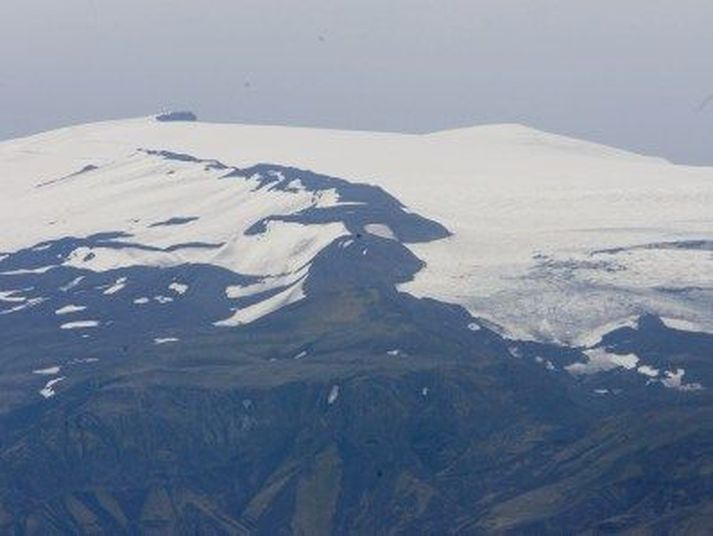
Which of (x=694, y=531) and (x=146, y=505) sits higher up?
(x=694, y=531)

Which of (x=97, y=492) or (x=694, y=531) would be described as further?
(x=97, y=492)

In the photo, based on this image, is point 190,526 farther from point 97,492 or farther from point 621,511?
point 621,511

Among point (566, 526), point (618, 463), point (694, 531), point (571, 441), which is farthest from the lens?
point (571, 441)

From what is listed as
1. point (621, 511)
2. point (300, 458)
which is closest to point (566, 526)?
point (621, 511)

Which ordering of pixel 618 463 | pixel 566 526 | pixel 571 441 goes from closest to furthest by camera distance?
pixel 566 526 < pixel 618 463 < pixel 571 441

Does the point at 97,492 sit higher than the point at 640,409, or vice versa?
the point at 640,409

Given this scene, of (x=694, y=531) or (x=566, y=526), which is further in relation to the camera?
(x=566, y=526)

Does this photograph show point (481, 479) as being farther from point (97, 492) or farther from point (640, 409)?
point (97, 492)

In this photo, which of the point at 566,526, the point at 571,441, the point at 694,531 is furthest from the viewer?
the point at 571,441

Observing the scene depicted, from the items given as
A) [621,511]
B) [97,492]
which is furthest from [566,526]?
[97,492]
